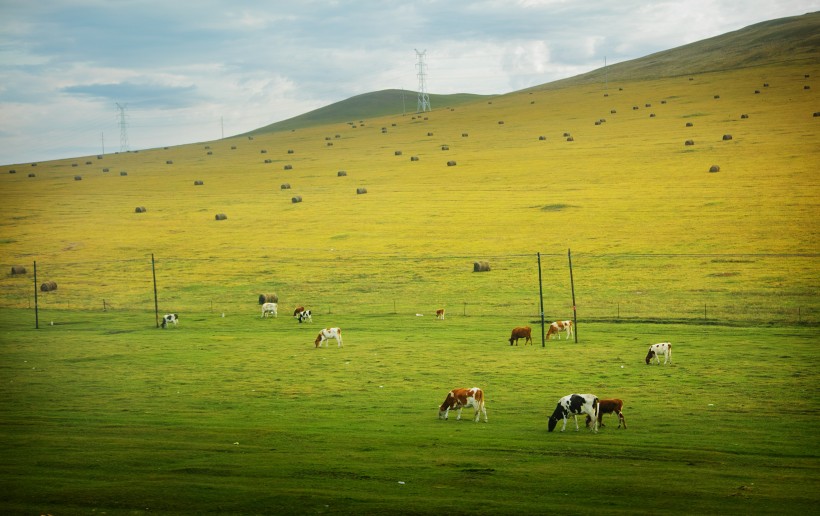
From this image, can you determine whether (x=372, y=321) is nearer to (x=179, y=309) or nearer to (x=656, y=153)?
(x=179, y=309)

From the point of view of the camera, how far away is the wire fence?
4462 centimetres

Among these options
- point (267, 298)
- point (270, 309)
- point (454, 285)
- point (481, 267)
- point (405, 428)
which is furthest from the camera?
point (481, 267)

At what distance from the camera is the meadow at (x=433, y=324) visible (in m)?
17.2

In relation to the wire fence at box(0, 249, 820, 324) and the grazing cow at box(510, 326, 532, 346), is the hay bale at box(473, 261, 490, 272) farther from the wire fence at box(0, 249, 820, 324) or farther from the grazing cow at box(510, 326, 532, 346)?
the grazing cow at box(510, 326, 532, 346)

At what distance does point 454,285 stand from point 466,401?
31390 millimetres

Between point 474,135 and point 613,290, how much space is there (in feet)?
255

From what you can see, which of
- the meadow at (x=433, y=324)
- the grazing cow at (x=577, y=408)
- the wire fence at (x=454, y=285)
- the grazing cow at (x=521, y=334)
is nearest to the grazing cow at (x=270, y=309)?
the meadow at (x=433, y=324)

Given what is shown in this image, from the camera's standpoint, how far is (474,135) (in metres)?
124

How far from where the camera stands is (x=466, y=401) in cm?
2278

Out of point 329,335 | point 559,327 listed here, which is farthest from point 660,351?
point 329,335

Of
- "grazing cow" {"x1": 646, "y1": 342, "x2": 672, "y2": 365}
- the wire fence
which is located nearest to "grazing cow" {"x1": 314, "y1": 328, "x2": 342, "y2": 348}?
the wire fence

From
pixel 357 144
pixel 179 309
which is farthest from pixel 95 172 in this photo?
pixel 179 309

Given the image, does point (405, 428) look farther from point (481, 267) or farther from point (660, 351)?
point (481, 267)

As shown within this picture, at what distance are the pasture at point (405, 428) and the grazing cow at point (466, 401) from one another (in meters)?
0.46
